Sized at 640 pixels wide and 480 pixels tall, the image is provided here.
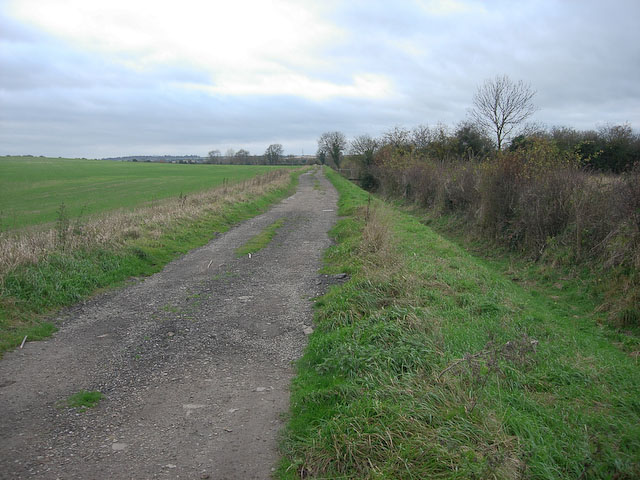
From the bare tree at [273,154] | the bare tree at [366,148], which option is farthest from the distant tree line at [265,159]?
the bare tree at [366,148]

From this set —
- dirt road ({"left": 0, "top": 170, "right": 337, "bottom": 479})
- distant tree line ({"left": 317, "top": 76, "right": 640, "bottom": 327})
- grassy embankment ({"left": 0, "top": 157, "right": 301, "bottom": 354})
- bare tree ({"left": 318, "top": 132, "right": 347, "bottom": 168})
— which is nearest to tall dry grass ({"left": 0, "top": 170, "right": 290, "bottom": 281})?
grassy embankment ({"left": 0, "top": 157, "right": 301, "bottom": 354})

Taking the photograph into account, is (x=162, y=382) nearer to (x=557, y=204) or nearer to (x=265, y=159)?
(x=557, y=204)

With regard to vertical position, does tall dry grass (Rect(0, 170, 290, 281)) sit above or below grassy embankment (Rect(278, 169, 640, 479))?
above

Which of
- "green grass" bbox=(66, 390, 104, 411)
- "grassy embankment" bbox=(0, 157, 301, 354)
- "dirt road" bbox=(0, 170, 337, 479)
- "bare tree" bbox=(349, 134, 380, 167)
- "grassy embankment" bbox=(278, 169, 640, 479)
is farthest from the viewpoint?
"bare tree" bbox=(349, 134, 380, 167)

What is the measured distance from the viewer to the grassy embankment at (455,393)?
3.01 meters

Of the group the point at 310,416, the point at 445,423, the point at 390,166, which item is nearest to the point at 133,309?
the point at 310,416

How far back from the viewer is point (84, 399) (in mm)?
4277

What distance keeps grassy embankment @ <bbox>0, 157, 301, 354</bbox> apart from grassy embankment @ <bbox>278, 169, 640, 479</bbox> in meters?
4.26

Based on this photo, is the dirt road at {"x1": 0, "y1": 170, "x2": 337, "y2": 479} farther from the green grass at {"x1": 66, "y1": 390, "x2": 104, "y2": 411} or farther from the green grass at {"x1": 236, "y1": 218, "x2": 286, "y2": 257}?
the green grass at {"x1": 236, "y1": 218, "x2": 286, "y2": 257}

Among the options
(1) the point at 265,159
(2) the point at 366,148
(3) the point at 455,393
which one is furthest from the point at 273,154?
(3) the point at 455,393

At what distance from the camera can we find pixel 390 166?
100 feet

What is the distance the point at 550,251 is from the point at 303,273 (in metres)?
5.94

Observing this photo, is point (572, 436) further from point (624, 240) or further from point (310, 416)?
point (624, 240)

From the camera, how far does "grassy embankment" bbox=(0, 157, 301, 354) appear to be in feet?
21.0
